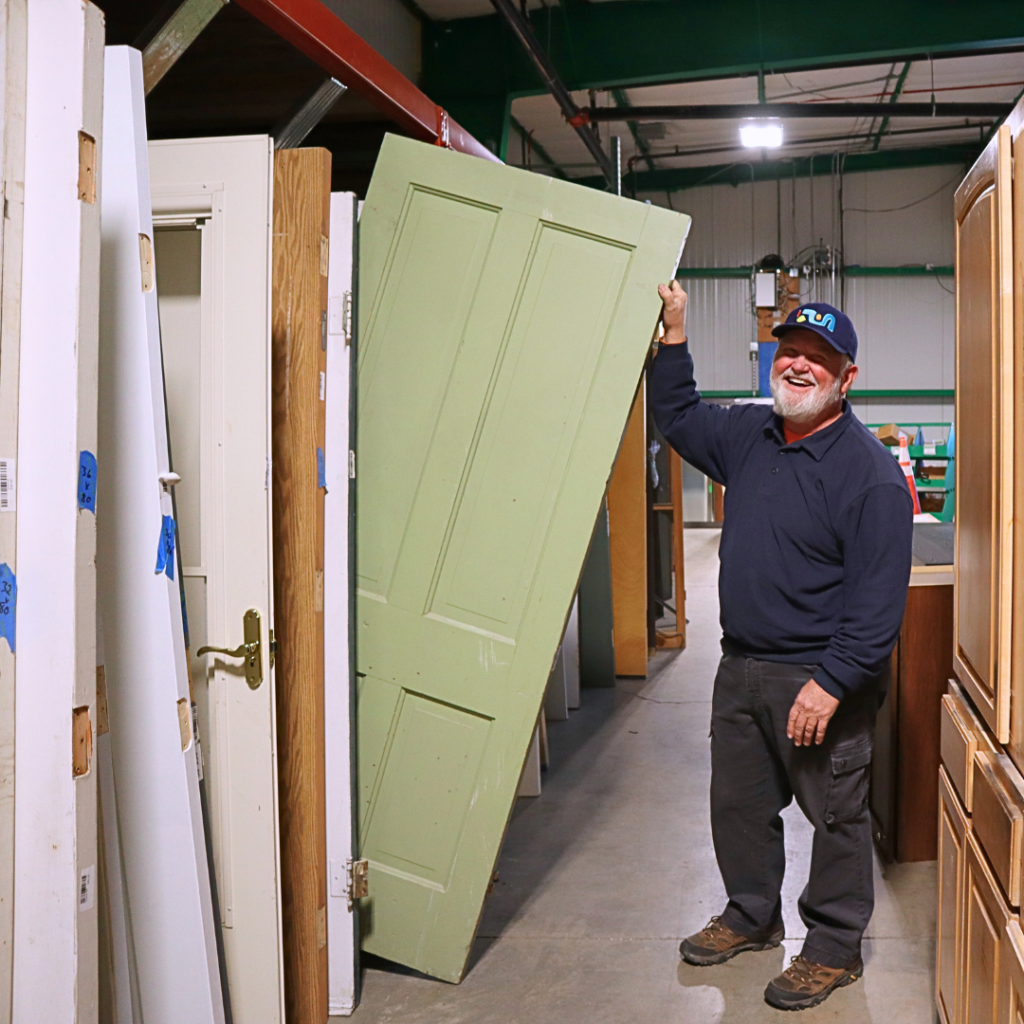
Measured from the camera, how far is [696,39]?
20.6 ft

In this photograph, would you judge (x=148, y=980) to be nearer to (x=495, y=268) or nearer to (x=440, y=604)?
(x=440, y=604)

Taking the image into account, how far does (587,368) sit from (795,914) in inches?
78.0

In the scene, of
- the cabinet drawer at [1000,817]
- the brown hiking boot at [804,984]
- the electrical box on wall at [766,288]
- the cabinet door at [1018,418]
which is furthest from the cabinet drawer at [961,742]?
the electrical box on wall at [766,288]

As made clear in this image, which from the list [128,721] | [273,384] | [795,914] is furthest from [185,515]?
[795,914]

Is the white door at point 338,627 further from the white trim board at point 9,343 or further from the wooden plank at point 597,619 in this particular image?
the wooden plank at point 597,619

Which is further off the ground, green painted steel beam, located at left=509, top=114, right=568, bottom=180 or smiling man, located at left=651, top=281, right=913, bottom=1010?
green painted steel beam, located at left=509, top=114, right=568, bottom=180

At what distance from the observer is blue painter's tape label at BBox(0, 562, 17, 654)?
5.08ft

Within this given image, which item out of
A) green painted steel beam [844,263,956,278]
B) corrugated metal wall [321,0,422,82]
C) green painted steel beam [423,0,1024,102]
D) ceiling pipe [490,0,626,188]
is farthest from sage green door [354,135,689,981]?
green painted steel beam [844,263,956,278]

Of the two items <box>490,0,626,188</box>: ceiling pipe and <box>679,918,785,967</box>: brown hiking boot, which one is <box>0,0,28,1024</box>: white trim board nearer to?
<box>679,918,785,967</box>: brown hiking boot

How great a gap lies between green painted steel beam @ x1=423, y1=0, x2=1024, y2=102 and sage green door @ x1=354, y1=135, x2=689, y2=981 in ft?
11.5

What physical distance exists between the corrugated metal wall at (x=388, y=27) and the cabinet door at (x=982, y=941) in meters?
4.76

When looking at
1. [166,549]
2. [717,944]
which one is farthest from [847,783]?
[166,549]

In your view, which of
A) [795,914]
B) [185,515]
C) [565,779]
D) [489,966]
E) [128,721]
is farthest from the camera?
[565,779]

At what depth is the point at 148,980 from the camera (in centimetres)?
203
